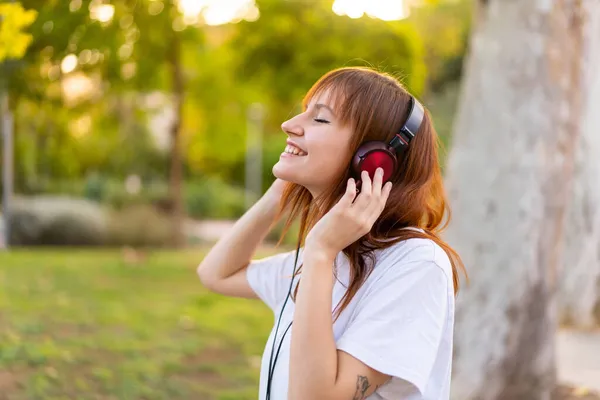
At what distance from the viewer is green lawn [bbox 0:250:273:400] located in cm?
591

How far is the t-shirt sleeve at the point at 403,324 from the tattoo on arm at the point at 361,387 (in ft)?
0.14

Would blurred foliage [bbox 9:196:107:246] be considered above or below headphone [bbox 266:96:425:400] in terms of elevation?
below

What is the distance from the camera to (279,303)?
7.70 ft

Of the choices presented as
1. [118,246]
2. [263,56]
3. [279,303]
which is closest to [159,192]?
[118,246]

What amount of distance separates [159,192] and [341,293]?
72.0 feet

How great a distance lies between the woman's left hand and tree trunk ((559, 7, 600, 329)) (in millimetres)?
8305

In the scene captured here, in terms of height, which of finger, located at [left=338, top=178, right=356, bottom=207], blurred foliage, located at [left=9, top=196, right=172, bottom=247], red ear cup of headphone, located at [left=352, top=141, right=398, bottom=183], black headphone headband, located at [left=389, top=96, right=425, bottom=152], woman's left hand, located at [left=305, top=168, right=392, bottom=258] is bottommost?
blurred foliage, located at [left=9, top=196, right=172, bottom=247]

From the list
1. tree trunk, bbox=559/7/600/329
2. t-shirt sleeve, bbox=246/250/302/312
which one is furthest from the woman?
tree trunk, bbox=559/7/600/329

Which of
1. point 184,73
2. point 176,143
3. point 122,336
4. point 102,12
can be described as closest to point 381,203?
point 102,12

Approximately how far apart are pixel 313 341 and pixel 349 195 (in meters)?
0.34

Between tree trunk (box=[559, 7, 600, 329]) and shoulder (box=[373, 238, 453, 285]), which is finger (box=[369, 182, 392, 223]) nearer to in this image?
shoulder (box=[373, 238, 453, 285])

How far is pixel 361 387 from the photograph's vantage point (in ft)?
5.61

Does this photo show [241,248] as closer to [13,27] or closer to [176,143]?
[13,27]

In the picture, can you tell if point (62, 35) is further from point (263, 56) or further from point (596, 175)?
point (263, 56)
